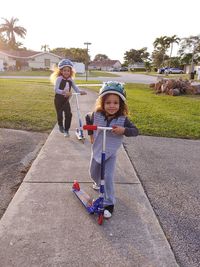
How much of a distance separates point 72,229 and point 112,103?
1357 millimetres

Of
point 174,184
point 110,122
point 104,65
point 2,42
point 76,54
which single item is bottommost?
point 104,65

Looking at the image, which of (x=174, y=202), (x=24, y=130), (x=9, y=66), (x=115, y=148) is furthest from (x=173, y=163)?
(x=9, y=66)

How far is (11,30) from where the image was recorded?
235 feet

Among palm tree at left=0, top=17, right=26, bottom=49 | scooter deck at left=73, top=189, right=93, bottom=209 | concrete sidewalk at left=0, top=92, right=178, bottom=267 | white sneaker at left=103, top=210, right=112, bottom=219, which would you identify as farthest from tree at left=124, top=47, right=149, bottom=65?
white sneaker at left=103, top=210, right=112, bottom=219

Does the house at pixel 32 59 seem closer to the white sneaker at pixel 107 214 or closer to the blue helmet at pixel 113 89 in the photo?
the blue helmet at pixel 113 89

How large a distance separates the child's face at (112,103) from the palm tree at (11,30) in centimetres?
7418

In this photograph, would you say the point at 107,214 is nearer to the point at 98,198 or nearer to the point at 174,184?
the point at 98,198

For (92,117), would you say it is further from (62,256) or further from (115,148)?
(62,256)

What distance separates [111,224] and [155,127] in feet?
15.6

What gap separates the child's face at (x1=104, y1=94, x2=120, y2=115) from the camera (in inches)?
120

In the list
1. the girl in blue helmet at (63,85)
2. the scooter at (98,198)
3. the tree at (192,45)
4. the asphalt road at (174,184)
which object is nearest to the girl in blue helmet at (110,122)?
the scooter at (98,198)

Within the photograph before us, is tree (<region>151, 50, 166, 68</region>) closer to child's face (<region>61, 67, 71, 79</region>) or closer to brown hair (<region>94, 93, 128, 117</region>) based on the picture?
child's face (<region>61, 67, 71, 79</region>)

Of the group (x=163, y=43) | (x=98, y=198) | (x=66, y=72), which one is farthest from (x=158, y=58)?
(x=98, y=198)

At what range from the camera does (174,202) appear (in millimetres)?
3600
